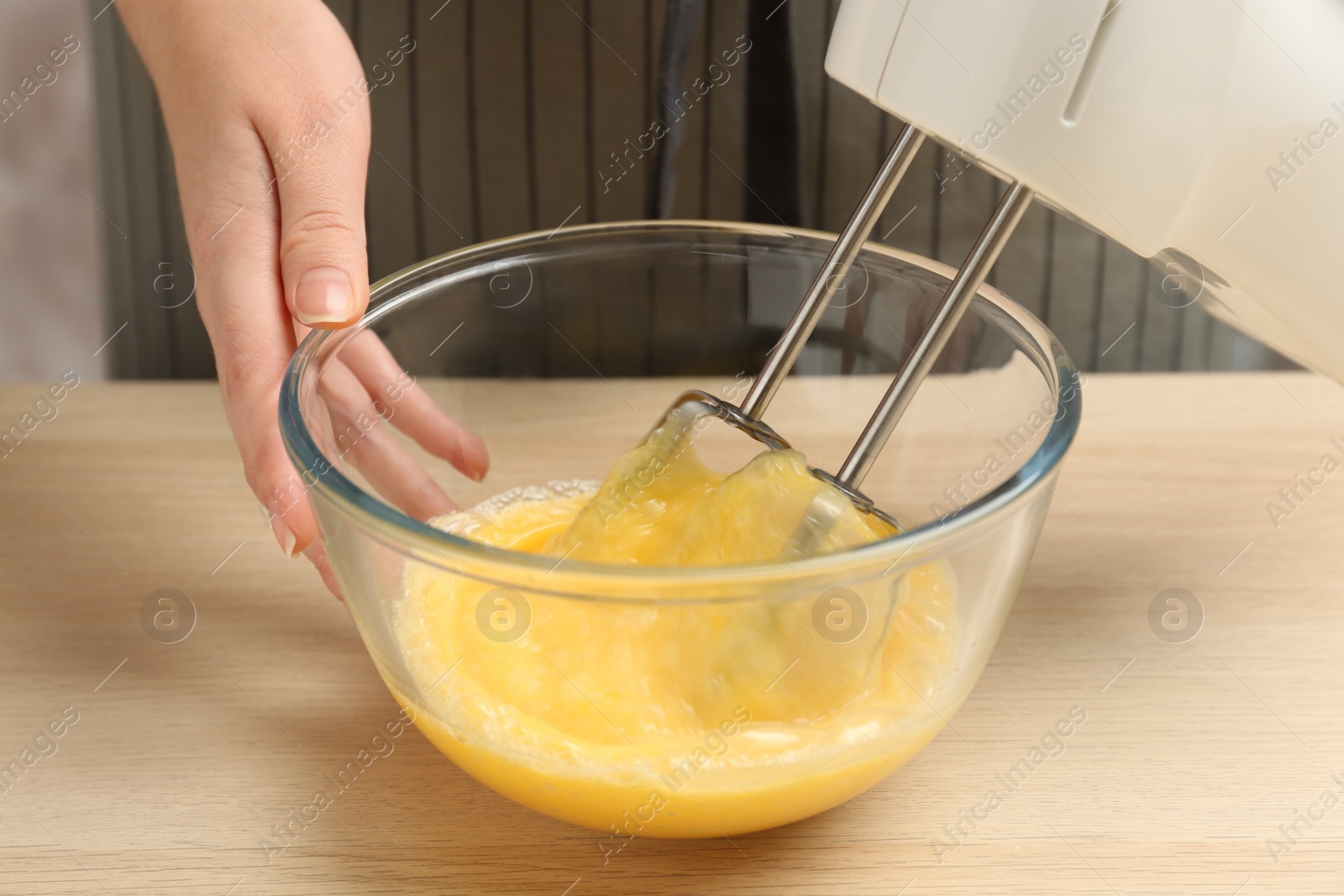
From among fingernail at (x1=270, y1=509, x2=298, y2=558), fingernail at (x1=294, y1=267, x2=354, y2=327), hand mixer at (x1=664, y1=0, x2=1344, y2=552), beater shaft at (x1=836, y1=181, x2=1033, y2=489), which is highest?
hand mixer at (x1=664, y1=0, x2=1344, y2=552)

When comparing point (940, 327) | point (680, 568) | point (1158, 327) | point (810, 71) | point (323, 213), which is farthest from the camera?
point (1158, 327)

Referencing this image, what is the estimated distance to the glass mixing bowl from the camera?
447 millimetres

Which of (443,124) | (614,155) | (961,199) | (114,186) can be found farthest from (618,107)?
(114,186)

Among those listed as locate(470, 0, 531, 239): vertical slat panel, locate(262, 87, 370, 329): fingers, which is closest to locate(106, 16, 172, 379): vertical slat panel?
locate(470, 0, 531, 239): vertical slat panel

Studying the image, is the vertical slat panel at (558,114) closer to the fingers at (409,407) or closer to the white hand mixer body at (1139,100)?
the fingers at (409,407)

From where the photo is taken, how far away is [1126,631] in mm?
666

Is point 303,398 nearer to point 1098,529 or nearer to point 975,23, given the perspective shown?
point 975,23

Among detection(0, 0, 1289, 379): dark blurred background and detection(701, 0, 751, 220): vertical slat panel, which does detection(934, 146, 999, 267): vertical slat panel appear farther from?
detection(701, 0, 751, 220): vertical slat panel

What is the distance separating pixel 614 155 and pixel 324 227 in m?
0.50

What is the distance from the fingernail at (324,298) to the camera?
1.88ft

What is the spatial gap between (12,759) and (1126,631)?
2.03ft

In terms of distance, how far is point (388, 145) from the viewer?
1081 mm

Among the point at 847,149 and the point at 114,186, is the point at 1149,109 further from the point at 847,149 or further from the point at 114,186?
the point at 114,186

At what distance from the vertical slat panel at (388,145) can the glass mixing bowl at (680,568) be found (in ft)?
1.38
